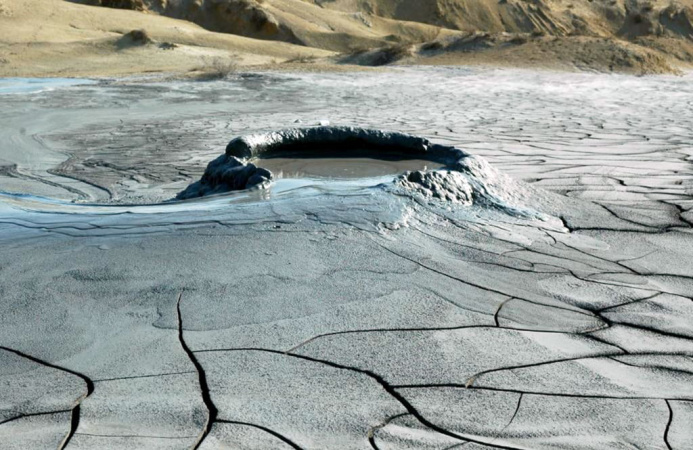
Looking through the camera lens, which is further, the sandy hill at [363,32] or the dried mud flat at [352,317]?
the sandy hill at [363,32]

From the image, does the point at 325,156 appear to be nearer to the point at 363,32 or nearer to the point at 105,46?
the point at 105,46

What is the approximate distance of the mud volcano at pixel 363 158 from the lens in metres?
4.49

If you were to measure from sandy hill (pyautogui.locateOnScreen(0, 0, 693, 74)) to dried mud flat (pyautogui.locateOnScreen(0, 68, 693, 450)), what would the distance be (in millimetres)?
13201

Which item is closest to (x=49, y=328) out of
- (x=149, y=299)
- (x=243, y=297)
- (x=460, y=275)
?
(x=149, y=299)

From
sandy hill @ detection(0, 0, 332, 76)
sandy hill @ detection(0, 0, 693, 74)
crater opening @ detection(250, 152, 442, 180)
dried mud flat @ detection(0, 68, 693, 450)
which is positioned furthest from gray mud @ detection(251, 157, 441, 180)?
sandy hill @ detection(0, 0, 693, 74)

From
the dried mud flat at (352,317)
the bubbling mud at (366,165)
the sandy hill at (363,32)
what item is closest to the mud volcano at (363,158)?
the bubbling mud at (366,165)

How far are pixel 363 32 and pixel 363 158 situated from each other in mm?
25575

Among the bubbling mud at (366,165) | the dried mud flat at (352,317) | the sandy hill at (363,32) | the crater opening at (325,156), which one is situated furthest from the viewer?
the sandy hill at (363,32)

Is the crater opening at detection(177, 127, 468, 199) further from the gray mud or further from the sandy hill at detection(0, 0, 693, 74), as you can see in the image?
the sandy hill at detection(0, 0, 693, 74)

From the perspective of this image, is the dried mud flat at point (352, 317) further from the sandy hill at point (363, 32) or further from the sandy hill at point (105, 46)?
the sandy hill at point (363, 32)

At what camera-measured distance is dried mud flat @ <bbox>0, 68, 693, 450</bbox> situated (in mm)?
2508

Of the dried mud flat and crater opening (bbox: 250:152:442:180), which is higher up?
crater opening (bbox: 250:152:442:180)

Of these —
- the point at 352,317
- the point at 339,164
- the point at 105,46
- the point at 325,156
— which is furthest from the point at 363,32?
the point at 352,317

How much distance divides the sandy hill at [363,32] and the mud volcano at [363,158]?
12384 mm
